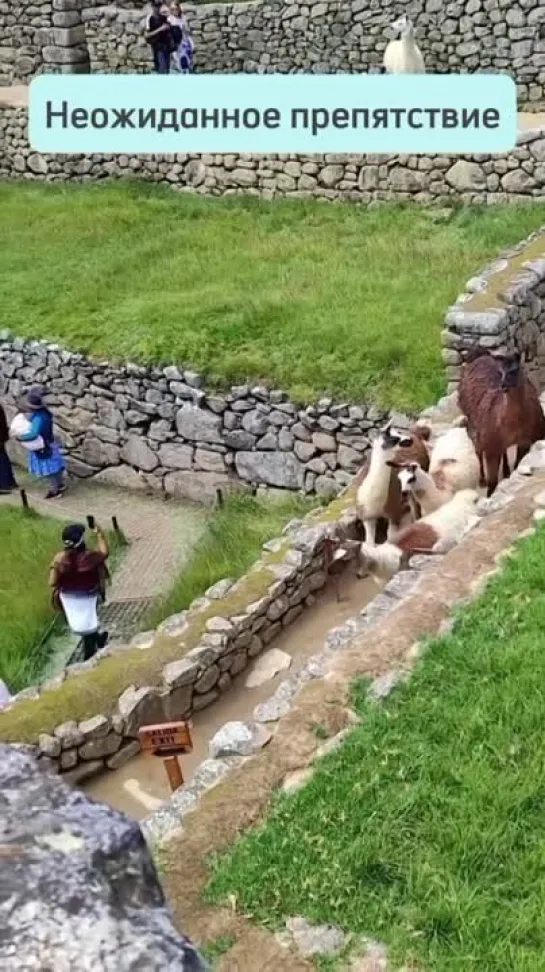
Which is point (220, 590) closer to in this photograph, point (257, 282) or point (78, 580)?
point (78, 580)

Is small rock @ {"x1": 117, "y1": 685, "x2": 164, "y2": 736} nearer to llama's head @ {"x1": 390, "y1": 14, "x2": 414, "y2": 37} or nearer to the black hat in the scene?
the black hat

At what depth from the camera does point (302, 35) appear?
55.6ft

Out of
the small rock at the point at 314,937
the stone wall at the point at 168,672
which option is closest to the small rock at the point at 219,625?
the stone wall at the point at 168,672

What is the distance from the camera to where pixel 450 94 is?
1329 cm

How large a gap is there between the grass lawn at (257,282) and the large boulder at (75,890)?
8.34 metres

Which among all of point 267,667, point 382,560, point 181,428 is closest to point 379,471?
point 382,560

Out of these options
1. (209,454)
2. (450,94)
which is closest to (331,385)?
(209,454)

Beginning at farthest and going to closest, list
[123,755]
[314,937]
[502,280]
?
[502,280] → [123,755] → [314,937]

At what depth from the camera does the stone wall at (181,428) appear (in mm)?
10766

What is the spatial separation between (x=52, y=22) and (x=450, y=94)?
7717 millimetres

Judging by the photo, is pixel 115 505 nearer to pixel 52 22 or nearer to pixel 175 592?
pixel 175 592

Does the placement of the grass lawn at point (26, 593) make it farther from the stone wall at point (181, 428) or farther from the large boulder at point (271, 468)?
the large boulder at point (271, 468)

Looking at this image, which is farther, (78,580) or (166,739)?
(78,580)

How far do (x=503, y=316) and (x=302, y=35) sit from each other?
9.15m
